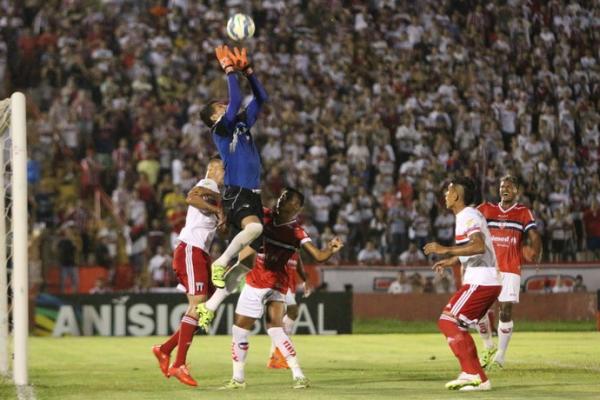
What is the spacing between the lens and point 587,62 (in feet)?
116

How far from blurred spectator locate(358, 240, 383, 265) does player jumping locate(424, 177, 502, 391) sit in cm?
1499

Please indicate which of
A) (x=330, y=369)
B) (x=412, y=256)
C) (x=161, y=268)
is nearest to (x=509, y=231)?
(x=330, y=369)

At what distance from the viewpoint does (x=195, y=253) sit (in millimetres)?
14320

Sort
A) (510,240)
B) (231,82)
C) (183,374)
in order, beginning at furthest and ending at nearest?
(510,240) < (183,374) < (231,82)

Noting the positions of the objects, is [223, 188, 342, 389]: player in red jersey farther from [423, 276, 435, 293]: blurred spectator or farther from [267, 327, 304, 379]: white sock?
[423, 276, 435, 293]: blurred spectator

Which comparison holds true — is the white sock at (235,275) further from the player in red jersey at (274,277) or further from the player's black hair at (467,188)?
the player's black hair at (467,188)

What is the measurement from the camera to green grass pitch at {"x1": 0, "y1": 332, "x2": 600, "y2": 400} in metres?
12.6

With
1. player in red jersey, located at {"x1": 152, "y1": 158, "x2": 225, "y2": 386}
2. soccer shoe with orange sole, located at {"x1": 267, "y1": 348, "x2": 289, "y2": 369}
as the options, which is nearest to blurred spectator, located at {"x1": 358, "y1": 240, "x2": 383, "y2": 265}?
soccer shoe with orange sole, located at {"x1": 267, "y1": 348, "x2": 289, "y2": 369}

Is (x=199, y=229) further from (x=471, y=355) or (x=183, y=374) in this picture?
(x=471, y=355)

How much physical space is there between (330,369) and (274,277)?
2.72m

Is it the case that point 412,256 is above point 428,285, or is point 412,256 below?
above

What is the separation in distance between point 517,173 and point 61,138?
10.6 metres

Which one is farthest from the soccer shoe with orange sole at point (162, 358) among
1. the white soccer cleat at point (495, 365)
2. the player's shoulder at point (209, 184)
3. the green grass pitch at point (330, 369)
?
the white soccer cleat at point (495, 365)

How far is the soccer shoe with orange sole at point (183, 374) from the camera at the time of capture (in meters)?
13.3
